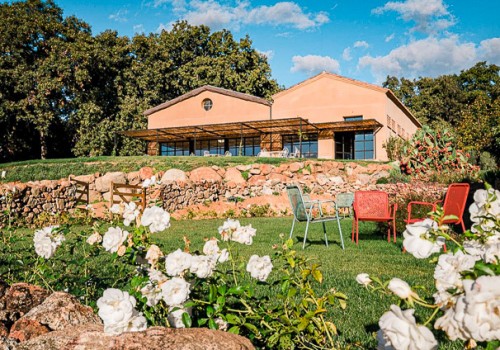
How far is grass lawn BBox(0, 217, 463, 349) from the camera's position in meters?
3.14

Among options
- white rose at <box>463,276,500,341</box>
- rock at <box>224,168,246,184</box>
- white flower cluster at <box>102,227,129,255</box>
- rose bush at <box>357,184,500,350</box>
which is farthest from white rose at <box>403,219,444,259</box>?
rock at <box>224,168,246,184</box>

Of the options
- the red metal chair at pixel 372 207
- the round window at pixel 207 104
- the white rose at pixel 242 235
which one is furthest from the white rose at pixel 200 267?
the round window at pixel 207 104

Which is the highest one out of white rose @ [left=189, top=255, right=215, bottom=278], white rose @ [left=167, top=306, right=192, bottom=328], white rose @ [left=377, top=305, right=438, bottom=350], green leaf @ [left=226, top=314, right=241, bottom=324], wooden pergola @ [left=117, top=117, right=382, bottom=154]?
wooden pergola @ [left=117, top=117, right=382, bottom=154]

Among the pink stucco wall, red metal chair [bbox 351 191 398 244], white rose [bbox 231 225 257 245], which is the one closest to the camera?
white rose [bbox 231 225 257 245]

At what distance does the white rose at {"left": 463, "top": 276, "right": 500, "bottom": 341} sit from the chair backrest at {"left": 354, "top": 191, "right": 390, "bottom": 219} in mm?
7136

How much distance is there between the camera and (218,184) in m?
17.9

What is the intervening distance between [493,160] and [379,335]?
23347mm

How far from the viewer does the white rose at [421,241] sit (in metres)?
1.03

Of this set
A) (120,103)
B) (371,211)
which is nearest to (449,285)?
(371,211)

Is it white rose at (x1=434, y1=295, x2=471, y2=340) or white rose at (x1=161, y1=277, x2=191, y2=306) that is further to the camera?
white rose at (x1=161, y1=277, x2=191, y2=306)

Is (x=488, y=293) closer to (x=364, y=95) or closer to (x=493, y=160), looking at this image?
(x=493, y=160)

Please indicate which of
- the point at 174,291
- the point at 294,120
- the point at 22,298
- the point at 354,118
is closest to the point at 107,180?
the point at 294,120

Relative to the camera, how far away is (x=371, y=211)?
7816 millimetres

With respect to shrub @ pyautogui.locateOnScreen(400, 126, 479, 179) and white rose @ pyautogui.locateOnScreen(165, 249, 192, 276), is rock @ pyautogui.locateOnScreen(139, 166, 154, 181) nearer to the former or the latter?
shrub @ pyautogui.locateOnScreen(400, 126, 479, 179)
